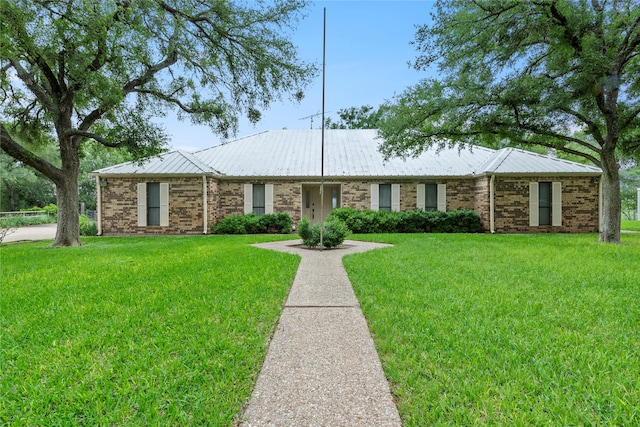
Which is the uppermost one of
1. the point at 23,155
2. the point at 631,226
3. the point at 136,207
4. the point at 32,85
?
the point at 32,85

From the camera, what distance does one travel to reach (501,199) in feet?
49.3

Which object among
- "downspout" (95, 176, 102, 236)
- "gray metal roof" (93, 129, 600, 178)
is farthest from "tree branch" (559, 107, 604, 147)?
"downspout" (95, 176, 102, 236)

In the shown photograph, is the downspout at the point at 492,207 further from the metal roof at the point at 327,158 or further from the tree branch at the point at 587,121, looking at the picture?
the tree branch at the point at 587,121

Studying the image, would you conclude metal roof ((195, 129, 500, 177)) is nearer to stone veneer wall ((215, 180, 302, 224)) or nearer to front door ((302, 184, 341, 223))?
stone veneer wall ((215, 180, 302, 224))

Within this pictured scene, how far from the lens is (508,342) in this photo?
298 centimetres

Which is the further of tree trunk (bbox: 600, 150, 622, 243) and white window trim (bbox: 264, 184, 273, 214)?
white window trim (bbox: 264, 184, 273, 214)

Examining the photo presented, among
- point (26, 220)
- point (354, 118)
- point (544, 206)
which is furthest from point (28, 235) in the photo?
point (354, 118)

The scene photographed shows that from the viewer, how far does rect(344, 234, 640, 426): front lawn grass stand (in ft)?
6.80

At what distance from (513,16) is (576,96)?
324 centimetres

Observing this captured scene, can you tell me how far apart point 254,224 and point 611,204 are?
12.9 metres

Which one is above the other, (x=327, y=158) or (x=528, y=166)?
(x=327, y=158)

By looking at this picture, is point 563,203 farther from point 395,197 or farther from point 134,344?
point 134,344

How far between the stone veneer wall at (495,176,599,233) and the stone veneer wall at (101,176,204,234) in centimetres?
1320

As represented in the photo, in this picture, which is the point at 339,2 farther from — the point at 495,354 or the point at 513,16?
the point at 495,354
